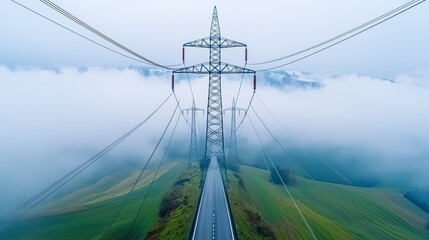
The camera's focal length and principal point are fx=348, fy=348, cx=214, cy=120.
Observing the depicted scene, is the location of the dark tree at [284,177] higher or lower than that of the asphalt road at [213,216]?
lower

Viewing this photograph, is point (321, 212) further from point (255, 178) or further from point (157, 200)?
point (157, 200)

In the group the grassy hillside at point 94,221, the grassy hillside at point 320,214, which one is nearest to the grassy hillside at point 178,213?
the grassy hillside at point 94,221

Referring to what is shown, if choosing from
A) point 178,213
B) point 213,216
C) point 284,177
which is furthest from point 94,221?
point 284,177

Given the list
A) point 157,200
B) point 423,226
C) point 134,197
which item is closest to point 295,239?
point 157,200

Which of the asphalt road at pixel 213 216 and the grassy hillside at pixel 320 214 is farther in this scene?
the grassy hillside at pixel 320 214

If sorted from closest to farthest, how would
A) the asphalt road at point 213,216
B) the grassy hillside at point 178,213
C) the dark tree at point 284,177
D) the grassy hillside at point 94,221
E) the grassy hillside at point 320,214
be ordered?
the asphalt road at point 213,216
the grassy hillside at point 178,213
the grassy hillside at point 320,214
the grassy hillside at point 94,221
the dark tree at point 284,177

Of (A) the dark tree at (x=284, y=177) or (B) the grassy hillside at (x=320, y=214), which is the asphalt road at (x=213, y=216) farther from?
(A) the dark tree at (x=284, y=177)

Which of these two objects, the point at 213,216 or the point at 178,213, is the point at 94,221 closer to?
the point at 178,213
